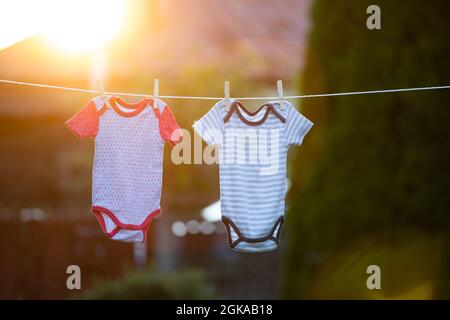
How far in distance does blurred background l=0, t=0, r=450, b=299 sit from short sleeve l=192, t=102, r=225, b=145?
110cm

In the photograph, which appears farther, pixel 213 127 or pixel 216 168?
pixel 216 168

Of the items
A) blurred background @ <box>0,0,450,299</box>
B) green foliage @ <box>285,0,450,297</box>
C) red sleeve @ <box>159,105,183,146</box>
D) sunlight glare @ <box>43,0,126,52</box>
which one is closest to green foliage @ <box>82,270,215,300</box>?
blurred background @ <box>0,0,450,299</box>

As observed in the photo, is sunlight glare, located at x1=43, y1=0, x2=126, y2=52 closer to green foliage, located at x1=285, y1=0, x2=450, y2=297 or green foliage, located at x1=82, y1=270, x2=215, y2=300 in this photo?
green foliage, located at x1=285, y1=0, x2=450, y2=297

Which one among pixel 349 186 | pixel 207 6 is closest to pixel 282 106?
pixel 349 186

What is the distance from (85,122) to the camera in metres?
3.63

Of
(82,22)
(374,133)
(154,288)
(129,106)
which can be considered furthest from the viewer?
(82,22)

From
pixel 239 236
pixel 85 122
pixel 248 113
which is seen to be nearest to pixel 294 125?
pixel 248 113

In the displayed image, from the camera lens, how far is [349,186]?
18.0 ft

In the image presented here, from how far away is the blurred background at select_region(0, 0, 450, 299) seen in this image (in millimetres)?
5195

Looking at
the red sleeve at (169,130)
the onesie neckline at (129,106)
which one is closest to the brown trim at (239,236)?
the red sleeve at (169,130)

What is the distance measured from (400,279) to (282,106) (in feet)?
6.73

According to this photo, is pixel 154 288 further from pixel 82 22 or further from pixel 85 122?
pixel 82 22

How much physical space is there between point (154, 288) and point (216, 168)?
3.53m
